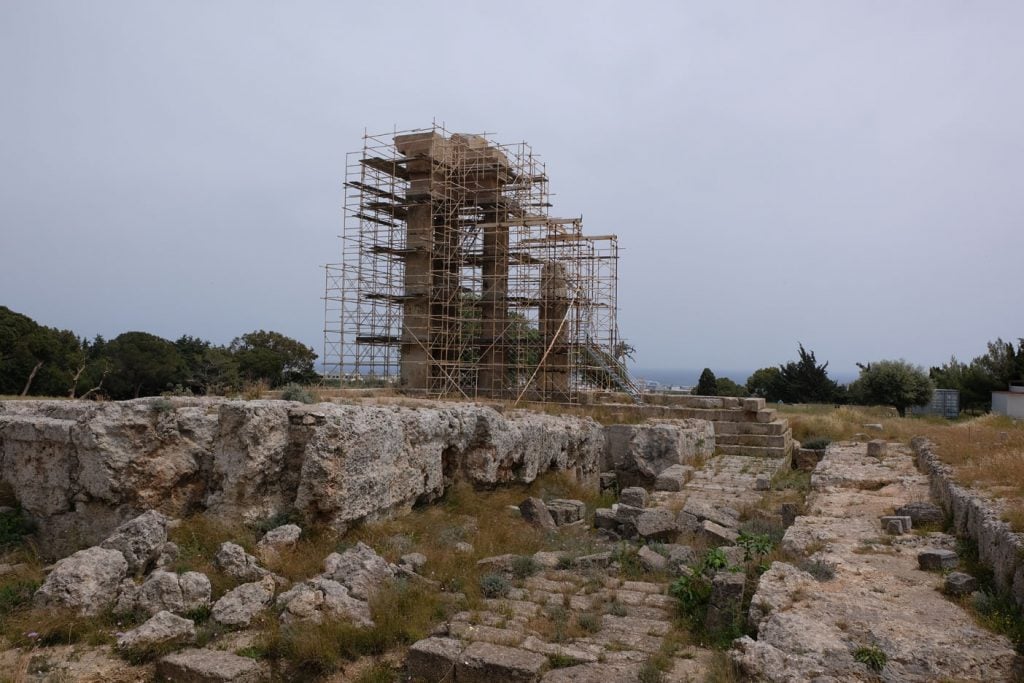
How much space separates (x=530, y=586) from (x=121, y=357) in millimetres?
27126

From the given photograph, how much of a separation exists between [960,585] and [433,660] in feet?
13.6

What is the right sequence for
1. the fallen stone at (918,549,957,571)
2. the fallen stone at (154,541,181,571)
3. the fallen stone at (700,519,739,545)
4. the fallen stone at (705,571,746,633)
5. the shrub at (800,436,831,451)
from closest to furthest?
1. the fallen stone at (705,571,746,633)
2. the fallen stone at (918,549,957,571)
3. the fallen stone at (154,541,181,571)
4. the fallen stone at (700,519,739,545)
5. the shrub at (800,436,831,451)

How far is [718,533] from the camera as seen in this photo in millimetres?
8836

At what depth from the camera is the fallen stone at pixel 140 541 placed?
22.3 ft

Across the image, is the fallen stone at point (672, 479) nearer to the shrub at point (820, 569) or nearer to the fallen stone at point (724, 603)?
the shrub at point (820, 569)

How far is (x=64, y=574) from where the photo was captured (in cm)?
625

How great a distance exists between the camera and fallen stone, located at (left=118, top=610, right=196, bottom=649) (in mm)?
5672

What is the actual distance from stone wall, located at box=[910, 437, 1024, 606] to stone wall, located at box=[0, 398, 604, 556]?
6.17 metres

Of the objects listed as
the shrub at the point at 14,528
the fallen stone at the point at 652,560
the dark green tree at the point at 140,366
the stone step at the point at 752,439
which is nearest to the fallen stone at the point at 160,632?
the shrub at the point at 14,528

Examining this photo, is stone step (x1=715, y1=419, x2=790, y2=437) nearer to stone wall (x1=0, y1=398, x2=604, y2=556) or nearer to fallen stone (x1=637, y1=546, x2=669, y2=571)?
fallen stone (x1=637, y1=546, x2=669, y2=571)

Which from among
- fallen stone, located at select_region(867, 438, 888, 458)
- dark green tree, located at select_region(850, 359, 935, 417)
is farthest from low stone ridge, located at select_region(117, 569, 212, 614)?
dark green tree, located at select_region(850, 359, 935, 417)

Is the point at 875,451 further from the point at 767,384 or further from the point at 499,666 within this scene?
the point at 767,384

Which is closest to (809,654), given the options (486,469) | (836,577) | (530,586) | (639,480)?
(836,577)

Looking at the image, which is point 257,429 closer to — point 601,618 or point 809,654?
point 601,618
